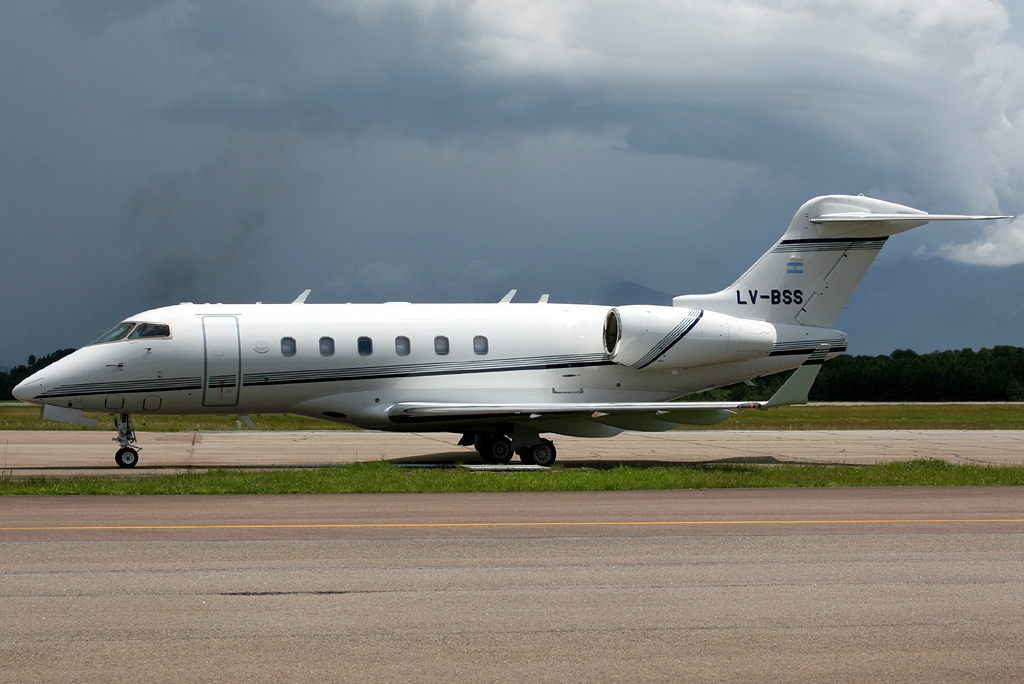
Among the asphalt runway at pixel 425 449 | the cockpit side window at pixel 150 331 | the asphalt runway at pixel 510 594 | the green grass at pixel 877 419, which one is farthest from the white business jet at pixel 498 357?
the green grass at pixel 877 419

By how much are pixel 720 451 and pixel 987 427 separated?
18.7 meters

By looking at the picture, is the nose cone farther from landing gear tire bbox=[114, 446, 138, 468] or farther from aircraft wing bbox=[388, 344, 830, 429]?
aircraft wing bbox=[388, 344, 830, 429]

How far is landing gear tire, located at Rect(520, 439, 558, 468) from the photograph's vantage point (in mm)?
21984

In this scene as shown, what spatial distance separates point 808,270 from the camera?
2417 centimetres

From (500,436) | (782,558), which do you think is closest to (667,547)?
(782,558)

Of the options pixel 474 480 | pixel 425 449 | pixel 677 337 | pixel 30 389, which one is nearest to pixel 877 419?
pixel 425 449

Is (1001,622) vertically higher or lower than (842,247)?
lower

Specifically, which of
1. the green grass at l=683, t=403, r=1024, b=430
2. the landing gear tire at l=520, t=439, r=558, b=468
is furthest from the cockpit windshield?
the green grass at l=683, t=403, r=1024, b=430

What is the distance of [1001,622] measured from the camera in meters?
7.24

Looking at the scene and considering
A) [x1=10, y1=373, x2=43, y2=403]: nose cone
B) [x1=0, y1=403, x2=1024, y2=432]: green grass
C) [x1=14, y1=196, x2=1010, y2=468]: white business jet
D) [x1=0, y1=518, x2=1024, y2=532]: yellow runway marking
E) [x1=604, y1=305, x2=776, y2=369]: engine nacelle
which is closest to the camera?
[x1=0, y1=518, x2=1024, y2=532]: yellow runway marking

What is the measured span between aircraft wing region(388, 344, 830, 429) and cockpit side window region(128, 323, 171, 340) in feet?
15.6

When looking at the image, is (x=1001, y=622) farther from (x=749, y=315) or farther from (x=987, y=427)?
(x=987, y=427)

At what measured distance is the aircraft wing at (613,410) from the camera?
2095 centimetres

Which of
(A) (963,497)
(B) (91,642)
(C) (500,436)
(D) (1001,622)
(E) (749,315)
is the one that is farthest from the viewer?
(E) (749,315)
